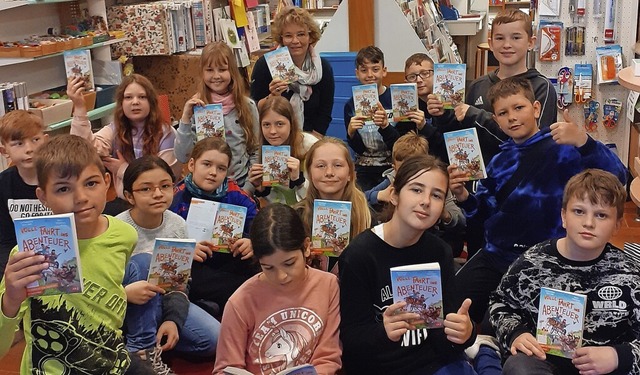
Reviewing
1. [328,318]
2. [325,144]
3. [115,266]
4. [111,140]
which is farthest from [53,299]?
[111,140]

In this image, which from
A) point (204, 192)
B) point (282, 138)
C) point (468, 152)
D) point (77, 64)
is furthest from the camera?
point (77, 64)

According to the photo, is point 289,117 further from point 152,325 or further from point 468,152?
point 152,325

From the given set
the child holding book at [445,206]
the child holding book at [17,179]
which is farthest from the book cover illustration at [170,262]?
the child holding book at [445,206]

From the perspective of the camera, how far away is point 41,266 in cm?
184

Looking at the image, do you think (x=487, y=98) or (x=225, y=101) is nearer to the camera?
(x=487, y=98)

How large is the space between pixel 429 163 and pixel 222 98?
6.36 feet

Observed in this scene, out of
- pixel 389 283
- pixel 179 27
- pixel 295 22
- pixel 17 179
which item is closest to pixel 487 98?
pixel 295 22

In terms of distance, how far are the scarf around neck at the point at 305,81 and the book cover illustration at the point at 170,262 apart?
1.87 meters

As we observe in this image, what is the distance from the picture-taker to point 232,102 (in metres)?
3.99

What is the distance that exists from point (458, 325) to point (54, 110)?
11.8 ft

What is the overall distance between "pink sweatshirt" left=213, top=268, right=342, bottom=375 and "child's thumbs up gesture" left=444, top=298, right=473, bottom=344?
1.26 feet

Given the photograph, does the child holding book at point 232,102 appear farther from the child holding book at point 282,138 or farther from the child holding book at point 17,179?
the child holding book at point 17,179

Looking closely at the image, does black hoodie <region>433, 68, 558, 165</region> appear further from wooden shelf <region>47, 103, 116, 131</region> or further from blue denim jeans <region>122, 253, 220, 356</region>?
wooden shelf <region>47, 103, 116, 131</region>

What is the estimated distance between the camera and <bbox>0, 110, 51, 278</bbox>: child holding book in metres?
3.18
